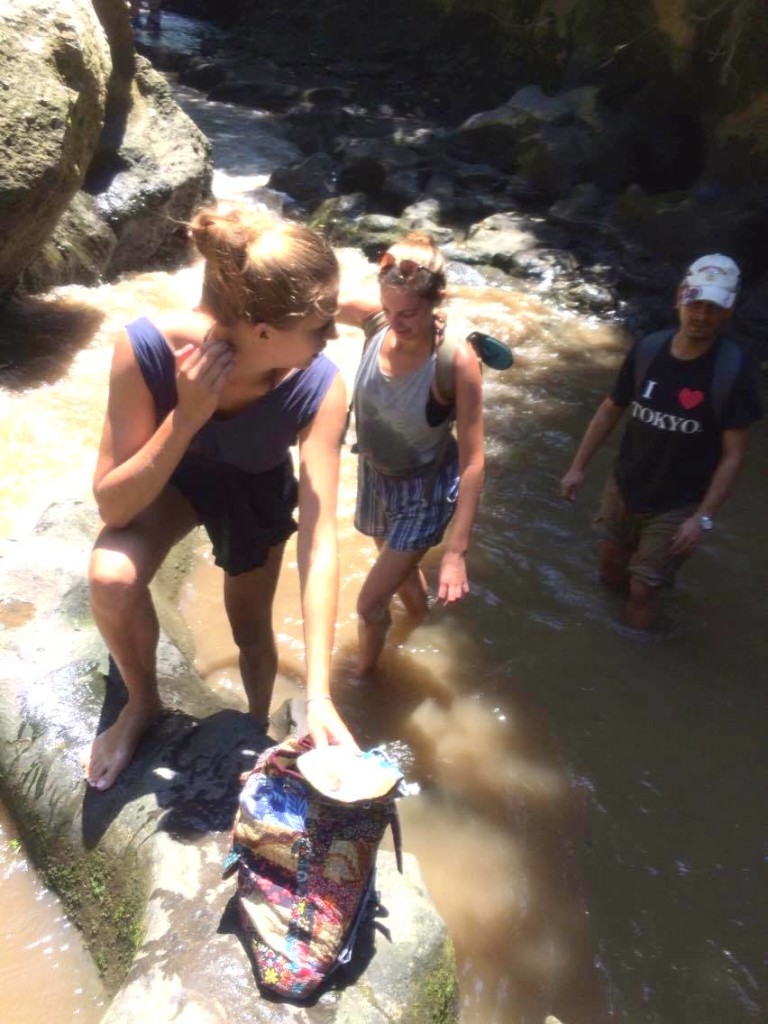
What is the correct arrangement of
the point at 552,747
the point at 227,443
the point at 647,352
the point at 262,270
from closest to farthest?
the point at 262,270, the point at 227,443, the point at 552,747, the point at 647,352

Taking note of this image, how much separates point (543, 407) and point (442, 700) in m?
3.14

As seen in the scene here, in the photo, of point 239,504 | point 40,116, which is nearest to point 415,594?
point 239,504

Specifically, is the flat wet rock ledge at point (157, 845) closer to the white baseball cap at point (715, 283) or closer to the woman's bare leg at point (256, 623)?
the woman's bare leg at point (256, 623)

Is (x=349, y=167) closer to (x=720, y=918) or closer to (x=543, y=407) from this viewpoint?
(x=543, y=407)

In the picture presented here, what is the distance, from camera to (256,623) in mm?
3104

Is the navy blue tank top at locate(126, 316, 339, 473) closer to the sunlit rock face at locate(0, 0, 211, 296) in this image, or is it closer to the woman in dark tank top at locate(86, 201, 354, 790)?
the woman in dark tank top at locate(86, 201, 354, 790)

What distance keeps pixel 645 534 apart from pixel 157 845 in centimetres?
249

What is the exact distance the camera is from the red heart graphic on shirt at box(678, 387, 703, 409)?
153 inches

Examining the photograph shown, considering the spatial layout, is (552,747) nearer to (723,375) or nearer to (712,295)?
(723,375)

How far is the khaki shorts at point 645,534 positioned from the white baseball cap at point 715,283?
0.83 meters

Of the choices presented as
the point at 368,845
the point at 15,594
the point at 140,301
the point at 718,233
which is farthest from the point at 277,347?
the point at 718,233

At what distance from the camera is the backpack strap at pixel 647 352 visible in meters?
4.01

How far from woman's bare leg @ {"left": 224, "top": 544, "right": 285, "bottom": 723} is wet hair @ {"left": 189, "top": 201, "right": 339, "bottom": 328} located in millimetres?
905

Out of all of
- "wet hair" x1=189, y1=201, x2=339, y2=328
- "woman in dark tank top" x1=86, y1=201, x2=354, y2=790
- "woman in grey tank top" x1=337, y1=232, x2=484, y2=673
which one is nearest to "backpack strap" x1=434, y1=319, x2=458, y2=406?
"woman in grey tank top" x1=337, y1=232, x2=484, y2=673
